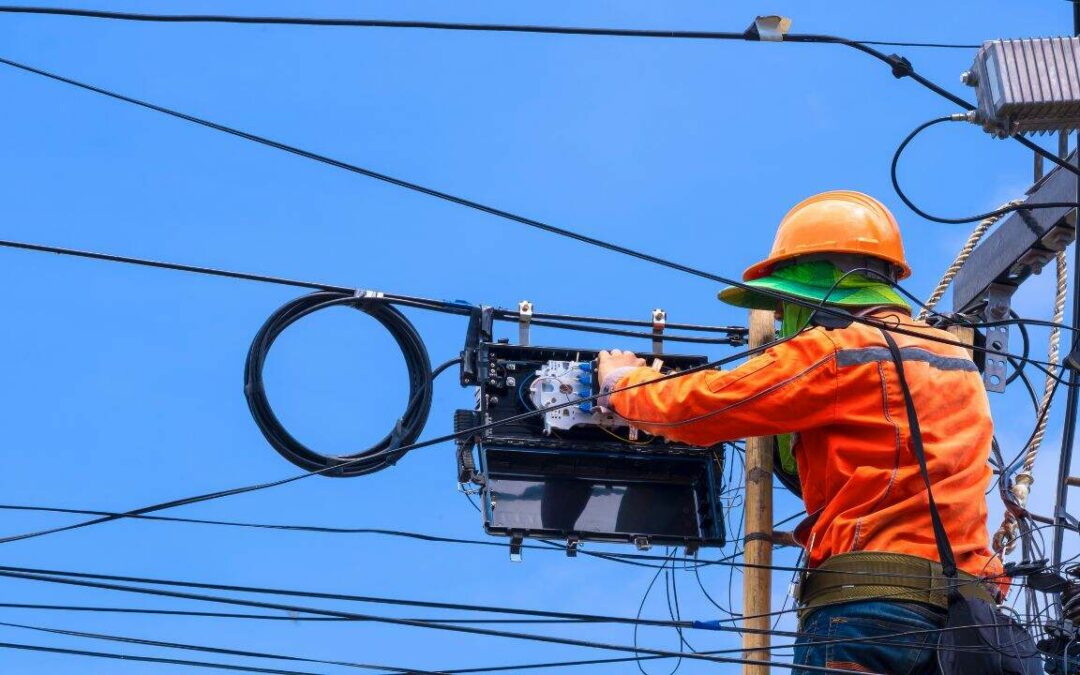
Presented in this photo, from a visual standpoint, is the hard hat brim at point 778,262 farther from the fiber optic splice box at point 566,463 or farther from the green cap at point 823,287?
the fiber optic splice box at point 566,463

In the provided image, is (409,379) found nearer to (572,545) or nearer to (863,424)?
(572,545)

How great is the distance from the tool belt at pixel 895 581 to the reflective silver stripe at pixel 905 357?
2.65 ft

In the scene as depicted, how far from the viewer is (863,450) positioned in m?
8.45

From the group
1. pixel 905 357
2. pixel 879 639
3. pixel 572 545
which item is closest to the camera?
pixel 879 639

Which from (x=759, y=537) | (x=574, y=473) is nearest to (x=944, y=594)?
(x=759, y=537)

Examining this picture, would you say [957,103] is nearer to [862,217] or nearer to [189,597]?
[862,217]

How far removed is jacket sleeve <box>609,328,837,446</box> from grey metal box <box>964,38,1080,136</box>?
119 cm

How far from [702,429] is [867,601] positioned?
1.00 meters

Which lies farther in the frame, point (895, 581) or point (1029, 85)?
point (1029, 85)

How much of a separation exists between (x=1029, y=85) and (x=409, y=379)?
3122 mm

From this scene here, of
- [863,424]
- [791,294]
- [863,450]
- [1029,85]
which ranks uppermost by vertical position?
[1029,85]

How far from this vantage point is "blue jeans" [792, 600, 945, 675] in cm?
816

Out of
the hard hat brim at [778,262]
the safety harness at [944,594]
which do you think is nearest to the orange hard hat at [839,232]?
the hard hat brim at [778,262]

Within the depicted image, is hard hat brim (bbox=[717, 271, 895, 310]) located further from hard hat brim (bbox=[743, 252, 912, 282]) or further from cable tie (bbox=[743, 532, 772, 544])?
cable tie (bbox=[743, 532, 772, 544])
